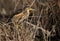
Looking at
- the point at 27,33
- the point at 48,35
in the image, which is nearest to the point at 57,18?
the point at 48,35

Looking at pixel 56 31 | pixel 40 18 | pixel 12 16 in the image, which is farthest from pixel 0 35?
pixel 56 31

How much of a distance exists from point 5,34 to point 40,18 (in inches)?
15.9

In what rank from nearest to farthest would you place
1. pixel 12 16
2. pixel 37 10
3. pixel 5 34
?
1. pixel 5 34
2. pixel 12 16
3. pixel 37 10

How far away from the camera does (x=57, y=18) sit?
1.87m

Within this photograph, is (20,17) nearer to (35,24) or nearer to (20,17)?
(20,17)

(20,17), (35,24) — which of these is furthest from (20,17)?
(35,24)

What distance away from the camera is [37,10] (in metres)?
1.81

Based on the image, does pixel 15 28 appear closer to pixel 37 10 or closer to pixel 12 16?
pixel 12 16

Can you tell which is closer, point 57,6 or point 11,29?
point 11,29

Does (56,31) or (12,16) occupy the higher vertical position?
(12,16)

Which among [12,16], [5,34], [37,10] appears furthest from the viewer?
[37,10]

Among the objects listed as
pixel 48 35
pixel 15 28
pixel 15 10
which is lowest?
pixel 48 35

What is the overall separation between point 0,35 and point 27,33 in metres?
0.23

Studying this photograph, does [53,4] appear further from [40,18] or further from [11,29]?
[11,29]
